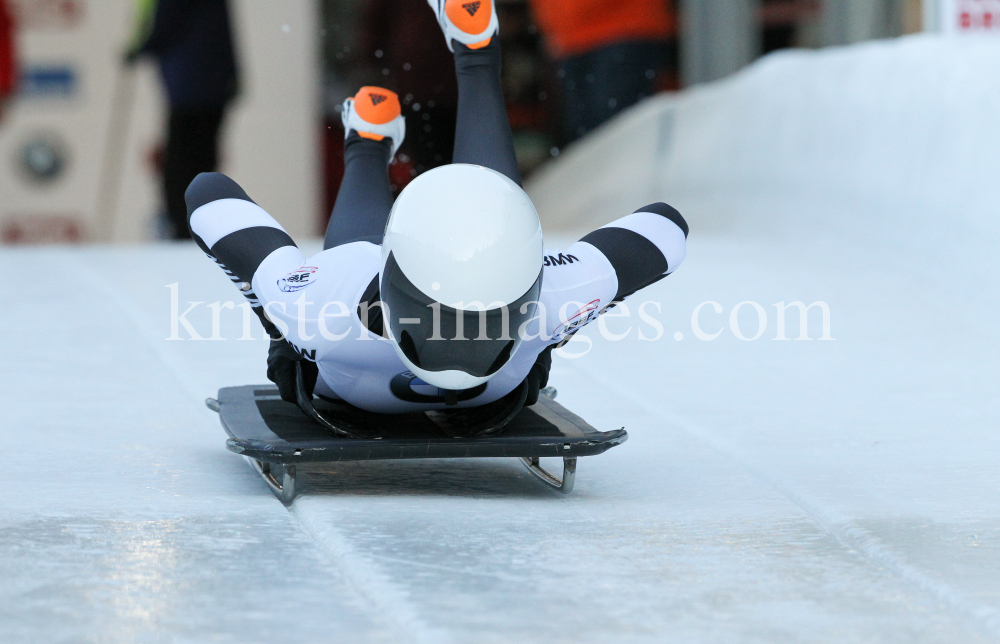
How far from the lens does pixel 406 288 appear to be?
2.49m

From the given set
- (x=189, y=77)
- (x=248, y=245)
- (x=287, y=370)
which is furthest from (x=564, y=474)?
(x=189, y=77)

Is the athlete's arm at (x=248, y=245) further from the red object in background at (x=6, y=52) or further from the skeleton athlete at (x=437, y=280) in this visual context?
the red object in background at (x=6, y=52)

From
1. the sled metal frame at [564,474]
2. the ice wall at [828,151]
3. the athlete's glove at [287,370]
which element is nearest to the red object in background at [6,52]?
the ice wall at [828,151]

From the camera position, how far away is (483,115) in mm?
3492

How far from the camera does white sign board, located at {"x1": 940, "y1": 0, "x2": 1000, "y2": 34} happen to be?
607cm

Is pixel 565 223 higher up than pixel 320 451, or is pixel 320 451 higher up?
pixel 320 451

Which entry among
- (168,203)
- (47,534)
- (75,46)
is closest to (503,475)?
(47,534)

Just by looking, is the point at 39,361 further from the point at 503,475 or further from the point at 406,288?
the point at 406,288

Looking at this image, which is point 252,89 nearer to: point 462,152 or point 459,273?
point 462,152

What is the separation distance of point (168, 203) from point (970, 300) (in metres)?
4.85

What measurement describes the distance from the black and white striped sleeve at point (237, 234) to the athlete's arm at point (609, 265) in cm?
55

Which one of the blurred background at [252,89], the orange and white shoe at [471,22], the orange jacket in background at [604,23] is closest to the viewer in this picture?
the orange and white shoe at [471,22]

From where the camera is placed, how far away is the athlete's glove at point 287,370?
9.74 ft

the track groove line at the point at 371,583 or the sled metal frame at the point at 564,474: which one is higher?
the track groove line at the point at 371,583
